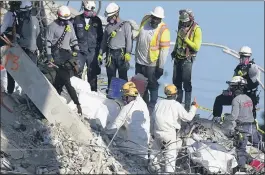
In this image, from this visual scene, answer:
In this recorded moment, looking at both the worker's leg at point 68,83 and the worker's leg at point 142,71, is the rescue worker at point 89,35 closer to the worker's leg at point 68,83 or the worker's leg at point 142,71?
the worker's leg at point 142,71

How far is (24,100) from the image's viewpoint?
18.0 metres

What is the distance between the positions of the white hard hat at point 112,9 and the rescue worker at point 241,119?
99.4 inches

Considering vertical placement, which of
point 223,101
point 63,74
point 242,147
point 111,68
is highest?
point 63,74

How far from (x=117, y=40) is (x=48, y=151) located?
2.85 m

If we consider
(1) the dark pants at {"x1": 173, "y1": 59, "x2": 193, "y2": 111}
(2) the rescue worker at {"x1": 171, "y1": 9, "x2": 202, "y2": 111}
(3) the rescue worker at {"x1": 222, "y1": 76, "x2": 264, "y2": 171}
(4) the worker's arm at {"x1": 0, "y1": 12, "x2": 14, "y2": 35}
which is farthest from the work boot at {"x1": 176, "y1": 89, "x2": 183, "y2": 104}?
(4) the worker's arm at {"x1": 0, "y1": 12, "x2": 14, "y2": 35}

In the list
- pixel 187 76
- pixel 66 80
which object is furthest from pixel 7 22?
pixel 187 76

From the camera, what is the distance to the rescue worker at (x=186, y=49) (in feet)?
60.0

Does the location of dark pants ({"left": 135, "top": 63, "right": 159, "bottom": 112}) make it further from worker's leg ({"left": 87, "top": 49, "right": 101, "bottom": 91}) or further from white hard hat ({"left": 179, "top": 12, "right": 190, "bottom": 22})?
white hard hat ({"left": 179, "top": 12, "right": 190, "bottom": 22})

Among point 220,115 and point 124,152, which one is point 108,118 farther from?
point 220,115

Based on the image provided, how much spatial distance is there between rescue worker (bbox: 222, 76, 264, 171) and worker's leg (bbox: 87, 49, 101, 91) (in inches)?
102

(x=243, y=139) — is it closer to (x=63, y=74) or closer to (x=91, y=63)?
(x=91, y=63)

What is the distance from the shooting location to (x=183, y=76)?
18.5m

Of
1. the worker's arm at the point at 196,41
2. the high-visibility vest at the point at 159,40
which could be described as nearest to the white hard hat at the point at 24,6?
the high-visibility vest at the point at 159,40

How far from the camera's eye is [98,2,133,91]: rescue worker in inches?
723
